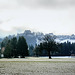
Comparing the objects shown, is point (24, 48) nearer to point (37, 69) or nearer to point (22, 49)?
point (22, 49)

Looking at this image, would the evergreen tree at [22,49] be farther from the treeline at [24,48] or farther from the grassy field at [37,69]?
the grassy field at [37,69]

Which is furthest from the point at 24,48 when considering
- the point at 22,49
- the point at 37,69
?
the point at 37,69

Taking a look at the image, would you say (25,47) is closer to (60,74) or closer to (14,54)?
(14,54)

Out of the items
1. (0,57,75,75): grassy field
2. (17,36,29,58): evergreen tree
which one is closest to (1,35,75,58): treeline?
(17,36,29,58): evergreen tree

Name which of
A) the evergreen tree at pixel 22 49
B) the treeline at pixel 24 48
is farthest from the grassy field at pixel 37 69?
the evergreen tree at pixel 22 49

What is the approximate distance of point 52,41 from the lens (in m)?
72.9

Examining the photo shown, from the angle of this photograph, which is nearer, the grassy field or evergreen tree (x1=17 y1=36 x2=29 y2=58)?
the grassy field

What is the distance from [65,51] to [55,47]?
78712 millimetres

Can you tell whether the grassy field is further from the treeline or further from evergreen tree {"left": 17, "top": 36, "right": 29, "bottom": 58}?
evergreen tree {"left": 17, "top": 36, "right": 29, "bottom": 58}

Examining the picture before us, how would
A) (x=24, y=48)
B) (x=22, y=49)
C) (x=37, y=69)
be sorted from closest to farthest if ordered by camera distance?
(x=37, y=69), (x=22, y=49), (x=24, y=48)

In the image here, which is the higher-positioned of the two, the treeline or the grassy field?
the treeline

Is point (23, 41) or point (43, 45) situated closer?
point (43, 45)

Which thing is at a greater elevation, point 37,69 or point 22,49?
point 22,49

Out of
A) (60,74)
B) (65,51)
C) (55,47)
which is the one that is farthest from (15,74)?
(65,51)
